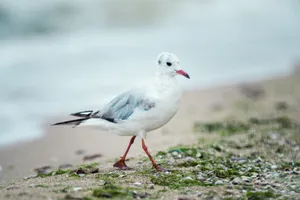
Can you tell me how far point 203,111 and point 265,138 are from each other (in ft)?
7.89

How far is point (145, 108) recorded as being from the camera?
19.8ft

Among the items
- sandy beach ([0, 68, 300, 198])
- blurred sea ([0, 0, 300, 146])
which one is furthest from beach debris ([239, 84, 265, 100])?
blurred sea ([0, 0, 300, 146])

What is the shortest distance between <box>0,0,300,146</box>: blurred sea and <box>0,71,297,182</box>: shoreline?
1.46 ft

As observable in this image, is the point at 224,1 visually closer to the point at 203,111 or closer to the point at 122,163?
the point at 203,111

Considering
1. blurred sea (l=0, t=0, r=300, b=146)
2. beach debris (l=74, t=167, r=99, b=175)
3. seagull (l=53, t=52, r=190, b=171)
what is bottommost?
beach debris (l=74, t=167, r=99, b=175)

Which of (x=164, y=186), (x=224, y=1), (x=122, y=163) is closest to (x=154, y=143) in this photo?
(x=122, y=163)

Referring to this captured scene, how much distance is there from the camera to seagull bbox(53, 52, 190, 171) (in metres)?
6.03

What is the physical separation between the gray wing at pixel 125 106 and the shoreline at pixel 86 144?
663mm

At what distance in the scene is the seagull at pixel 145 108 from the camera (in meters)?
6.03

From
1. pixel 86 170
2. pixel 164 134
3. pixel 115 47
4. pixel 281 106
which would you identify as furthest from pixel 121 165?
pixel 115 47

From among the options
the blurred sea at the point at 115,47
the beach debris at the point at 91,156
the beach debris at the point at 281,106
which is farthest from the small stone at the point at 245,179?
the beach debris at the point at 281,106

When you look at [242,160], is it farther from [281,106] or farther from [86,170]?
[281,106]

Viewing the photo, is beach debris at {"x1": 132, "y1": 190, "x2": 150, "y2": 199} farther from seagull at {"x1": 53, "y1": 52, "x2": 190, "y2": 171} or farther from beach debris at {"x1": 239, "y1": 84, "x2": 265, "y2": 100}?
beach debris at {"x1": 239, "y1": 84, "x2": 265, "y2": 100}

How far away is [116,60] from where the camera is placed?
46.4 ft
